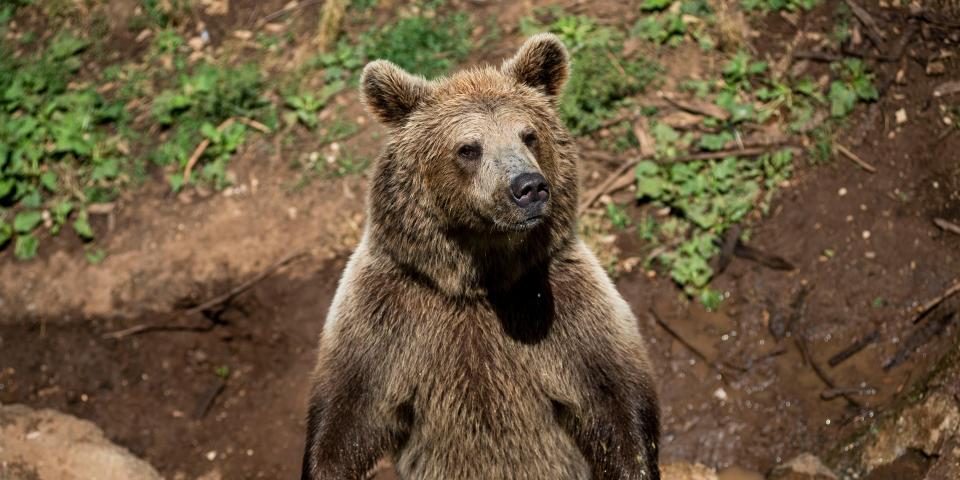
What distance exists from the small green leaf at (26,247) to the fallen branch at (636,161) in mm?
4554

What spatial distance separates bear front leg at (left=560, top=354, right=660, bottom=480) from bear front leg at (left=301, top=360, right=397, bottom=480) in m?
0.94

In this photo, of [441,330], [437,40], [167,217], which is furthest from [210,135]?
[441,330]

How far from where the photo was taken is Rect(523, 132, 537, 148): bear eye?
4.32 meters

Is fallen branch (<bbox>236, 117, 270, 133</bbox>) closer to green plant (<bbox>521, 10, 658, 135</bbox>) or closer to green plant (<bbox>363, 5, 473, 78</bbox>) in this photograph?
green plant (<bbox>363, 5, 473, 78</bbox>)

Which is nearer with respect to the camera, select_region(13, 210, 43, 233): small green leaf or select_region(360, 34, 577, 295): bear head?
select_region(360, 34, 577, 295): bear head

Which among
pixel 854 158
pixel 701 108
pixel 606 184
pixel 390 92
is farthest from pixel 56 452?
pixel 854 158

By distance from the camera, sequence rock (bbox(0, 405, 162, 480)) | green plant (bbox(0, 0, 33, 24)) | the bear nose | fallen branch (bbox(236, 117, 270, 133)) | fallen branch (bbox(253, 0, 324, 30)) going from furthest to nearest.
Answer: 1. green plant (bbox(0, 0, 33, 24))
2. fallen branch (bbox(253, 0, 324, 30))
3. fallen branch (bbox(236, 117, 270, 133))
4. rock (bbox(0, 405, 162, 480))
5. the bear nose

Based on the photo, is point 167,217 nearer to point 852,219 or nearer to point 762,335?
point 762,335

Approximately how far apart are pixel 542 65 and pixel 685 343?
281 cm

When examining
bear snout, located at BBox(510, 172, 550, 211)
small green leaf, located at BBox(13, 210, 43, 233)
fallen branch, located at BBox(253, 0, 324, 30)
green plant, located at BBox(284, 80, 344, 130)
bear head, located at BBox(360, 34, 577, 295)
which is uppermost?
bear snout, located at BBox(510, 172, 550, 211)

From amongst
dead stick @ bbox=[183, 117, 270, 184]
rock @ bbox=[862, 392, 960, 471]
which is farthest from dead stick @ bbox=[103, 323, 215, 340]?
rock @ bbox=[862, 392, 960, 471]

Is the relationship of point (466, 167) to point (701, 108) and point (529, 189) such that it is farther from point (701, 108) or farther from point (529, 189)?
point (701, 108)

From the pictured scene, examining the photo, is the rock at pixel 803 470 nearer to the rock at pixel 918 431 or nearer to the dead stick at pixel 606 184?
the rock at pixel 918 431

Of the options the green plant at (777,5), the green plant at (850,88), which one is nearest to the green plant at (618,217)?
the green plant at (850,88)
